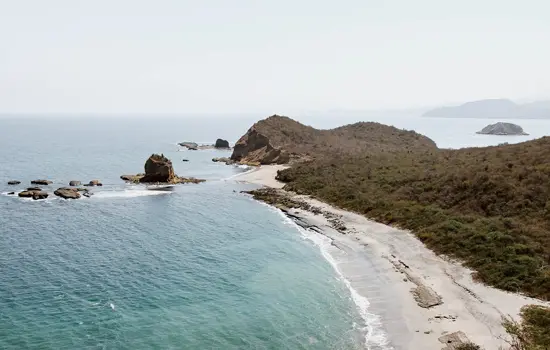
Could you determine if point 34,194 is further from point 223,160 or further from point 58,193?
point 223,160

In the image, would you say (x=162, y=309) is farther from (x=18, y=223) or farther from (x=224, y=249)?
(x=18, y=223)

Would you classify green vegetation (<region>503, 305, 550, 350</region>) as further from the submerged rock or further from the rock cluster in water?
the submerged rock

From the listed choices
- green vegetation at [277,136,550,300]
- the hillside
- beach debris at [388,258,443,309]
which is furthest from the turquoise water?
the hillside

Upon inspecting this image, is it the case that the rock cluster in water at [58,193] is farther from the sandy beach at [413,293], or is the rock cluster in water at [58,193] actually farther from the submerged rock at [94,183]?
the sandy beach at [413,293]

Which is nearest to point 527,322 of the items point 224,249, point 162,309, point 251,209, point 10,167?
point 162,309

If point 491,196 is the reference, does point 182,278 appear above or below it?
below

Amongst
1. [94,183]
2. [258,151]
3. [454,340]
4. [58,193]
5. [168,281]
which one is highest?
[258,151]

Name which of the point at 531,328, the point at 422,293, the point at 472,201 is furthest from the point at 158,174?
the point at 531,328
